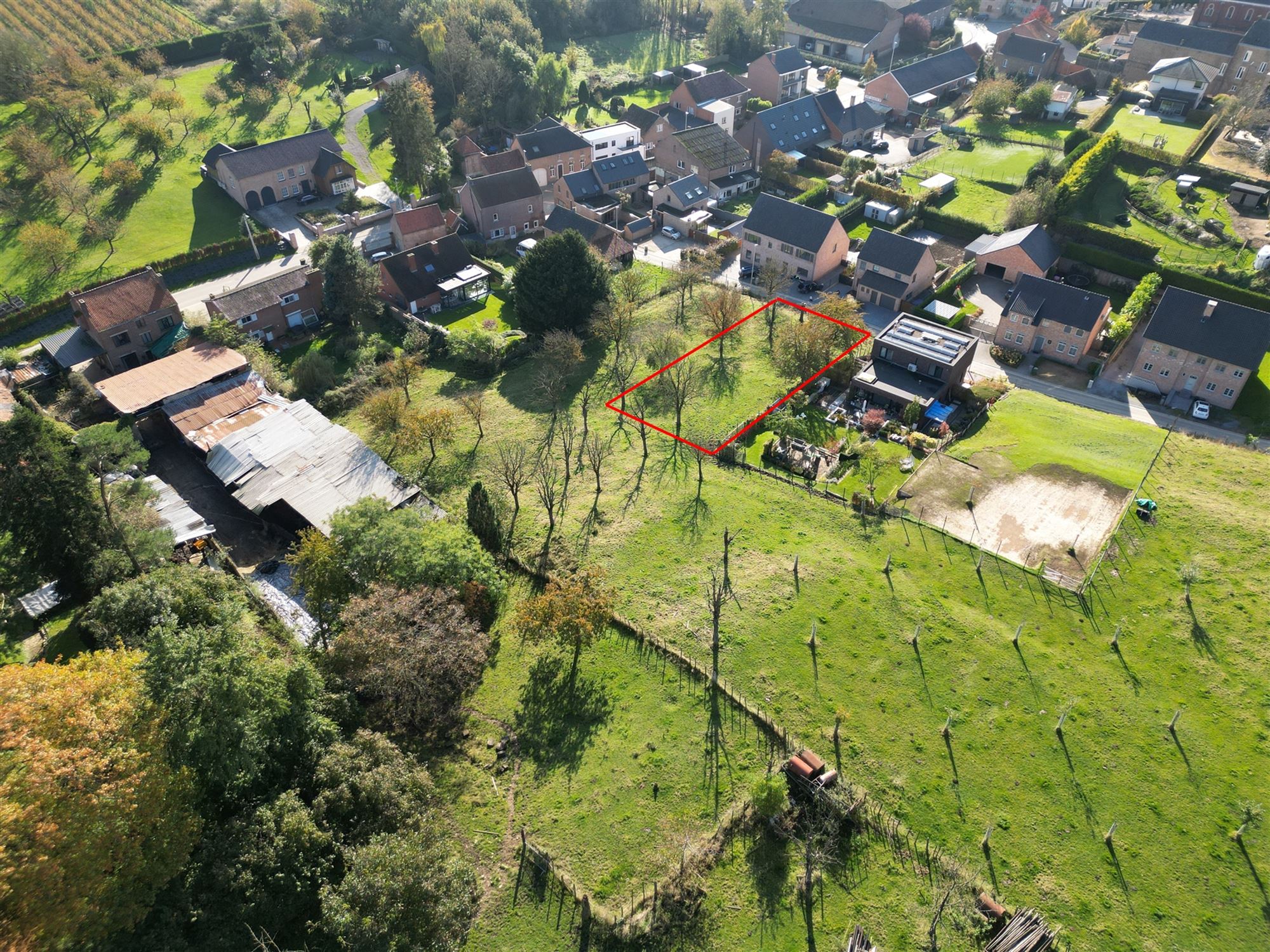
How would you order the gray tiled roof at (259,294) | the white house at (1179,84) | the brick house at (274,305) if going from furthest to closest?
the white house at (1179,84) < the brick house at (274,305) < the gray tiled roof at (259,294)

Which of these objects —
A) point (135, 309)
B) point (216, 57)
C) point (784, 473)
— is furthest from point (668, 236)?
point (216, 57)

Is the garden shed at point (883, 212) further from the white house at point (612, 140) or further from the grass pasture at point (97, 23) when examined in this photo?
the grass pasture at point (97, 23)

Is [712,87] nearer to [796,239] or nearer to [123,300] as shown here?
[796,239]

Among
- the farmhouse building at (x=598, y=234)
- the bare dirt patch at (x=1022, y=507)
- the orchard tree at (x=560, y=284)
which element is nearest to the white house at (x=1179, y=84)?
the farmhouse building at (x=598, y=234)

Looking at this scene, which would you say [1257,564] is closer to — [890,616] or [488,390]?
[890,616]

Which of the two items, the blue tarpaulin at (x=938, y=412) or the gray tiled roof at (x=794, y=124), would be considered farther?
the gray tiled roof at (x=794, y=124)

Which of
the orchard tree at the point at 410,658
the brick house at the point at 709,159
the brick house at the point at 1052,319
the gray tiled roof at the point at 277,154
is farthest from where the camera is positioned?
the brick house at the point at 709,159

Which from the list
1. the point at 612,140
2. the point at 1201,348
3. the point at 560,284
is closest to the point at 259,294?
the point at 560,284
